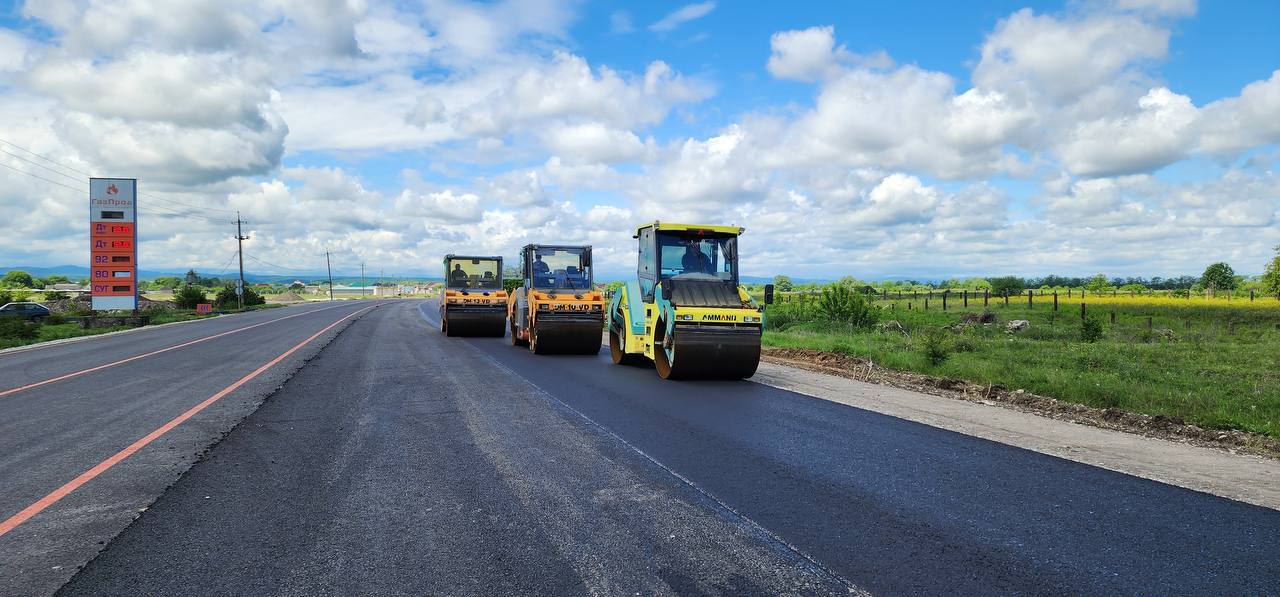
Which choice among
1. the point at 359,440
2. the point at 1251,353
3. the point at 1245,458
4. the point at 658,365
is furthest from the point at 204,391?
the point at 1251,353

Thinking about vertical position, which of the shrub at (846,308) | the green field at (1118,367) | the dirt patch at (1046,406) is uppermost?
the shrub at (846,308)

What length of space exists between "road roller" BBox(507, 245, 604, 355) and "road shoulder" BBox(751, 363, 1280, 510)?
6.58 m

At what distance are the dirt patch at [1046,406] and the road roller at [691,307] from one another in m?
2.88

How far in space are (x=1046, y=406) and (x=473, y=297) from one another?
54.1 ft

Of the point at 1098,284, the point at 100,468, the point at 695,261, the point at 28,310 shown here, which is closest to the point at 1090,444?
the point at 695,261

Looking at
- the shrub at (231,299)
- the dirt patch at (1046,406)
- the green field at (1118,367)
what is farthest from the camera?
the shrub at (231,299)

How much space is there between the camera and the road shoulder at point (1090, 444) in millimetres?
5859

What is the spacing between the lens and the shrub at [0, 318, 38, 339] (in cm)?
2444

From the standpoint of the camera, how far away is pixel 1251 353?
1560 centimetres

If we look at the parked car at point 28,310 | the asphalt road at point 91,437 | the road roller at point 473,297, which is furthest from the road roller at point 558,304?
the parked car at point 28,310

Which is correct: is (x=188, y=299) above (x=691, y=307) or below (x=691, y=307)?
below

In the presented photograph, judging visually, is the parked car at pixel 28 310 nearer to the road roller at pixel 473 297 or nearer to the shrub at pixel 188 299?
the shrub at pixel 188 299

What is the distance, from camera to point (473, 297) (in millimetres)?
21969

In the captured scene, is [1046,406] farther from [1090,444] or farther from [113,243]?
[113,243]
